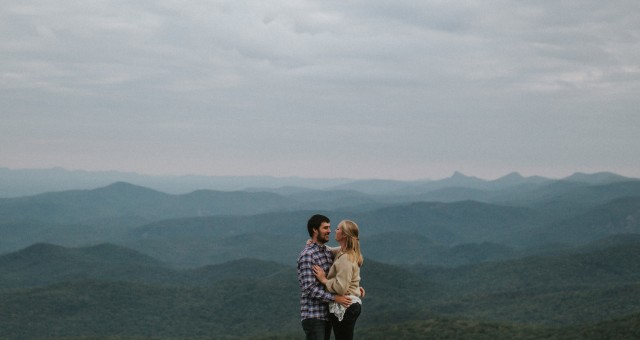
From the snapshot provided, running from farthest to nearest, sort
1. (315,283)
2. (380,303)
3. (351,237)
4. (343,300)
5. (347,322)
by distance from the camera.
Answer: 1. (380,303)
2. (347,322)
3. (315,283)
4. (343,300)
5. (351,237)

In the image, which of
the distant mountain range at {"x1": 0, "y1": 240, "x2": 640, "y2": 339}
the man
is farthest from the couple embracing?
the distant mountain range at {"x1": 0, "y1": 240, "x2": 640, "y2": 339}

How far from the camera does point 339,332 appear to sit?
51.8 ft

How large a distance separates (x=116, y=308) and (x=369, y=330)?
81.9m

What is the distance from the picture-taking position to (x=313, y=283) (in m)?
15.3

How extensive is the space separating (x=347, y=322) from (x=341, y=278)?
4.64 feet

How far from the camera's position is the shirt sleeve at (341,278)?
49.0 ft

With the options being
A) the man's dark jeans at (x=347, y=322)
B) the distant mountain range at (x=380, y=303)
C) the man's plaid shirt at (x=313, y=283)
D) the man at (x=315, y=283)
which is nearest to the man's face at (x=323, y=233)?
the man at (x=315, y=283)

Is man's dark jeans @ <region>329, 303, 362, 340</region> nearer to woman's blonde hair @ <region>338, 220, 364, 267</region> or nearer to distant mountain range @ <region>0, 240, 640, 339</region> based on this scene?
woman's blonde hair @ <region>338, 220, 364, 267</region>

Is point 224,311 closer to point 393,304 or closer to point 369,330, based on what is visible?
point 393,304

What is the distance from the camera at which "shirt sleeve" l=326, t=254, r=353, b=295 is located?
1493 centimetres

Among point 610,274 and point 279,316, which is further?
point 610,274

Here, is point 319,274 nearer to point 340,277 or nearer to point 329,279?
point 329,279

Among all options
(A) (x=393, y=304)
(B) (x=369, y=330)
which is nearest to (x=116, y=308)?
(A) (x=393, y=304)

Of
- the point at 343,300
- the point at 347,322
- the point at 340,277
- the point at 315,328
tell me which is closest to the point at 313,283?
the point at 340,277
